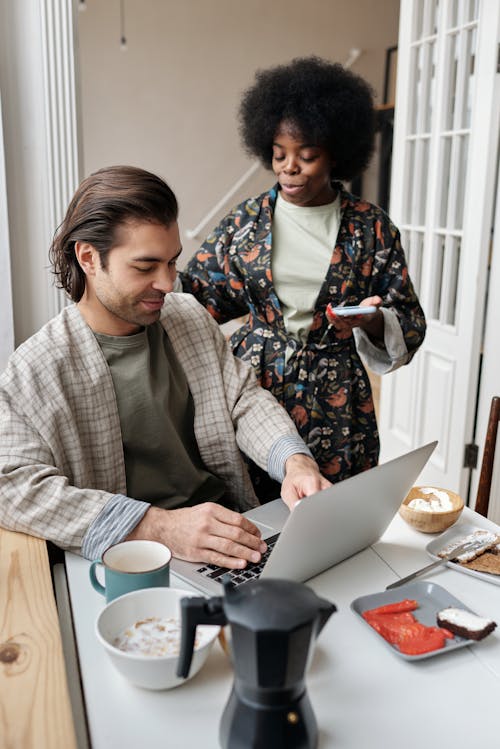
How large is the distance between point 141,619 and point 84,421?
50 centimetres

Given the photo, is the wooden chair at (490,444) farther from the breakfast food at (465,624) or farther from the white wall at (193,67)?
the white wall at (193,67)

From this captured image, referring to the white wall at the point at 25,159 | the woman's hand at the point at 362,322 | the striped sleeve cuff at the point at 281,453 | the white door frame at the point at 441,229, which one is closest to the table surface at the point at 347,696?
the striped sleeve cuff at the point at 281,453

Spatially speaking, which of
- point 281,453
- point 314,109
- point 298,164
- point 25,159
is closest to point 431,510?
point 281,453

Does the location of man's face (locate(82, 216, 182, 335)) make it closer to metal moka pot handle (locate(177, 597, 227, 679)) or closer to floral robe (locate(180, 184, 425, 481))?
floral robe (locate(180, 184, 425, 481))

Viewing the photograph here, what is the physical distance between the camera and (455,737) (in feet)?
2.59

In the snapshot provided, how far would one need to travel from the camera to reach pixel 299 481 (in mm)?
1303

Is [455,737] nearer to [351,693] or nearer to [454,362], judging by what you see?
[351,693]

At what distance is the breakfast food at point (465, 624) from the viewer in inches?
37.1

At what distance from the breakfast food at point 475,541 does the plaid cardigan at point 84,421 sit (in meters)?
0.41

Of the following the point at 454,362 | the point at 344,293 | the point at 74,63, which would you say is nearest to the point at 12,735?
the point at 344,293

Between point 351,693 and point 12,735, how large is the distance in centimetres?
39

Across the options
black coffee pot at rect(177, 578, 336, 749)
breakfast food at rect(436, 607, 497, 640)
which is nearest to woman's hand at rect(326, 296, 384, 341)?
breakfast food at rect(436, 607, 497, 640)

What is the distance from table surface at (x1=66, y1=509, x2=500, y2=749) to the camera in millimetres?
784

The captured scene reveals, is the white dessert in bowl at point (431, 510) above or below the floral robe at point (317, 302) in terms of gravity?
below
